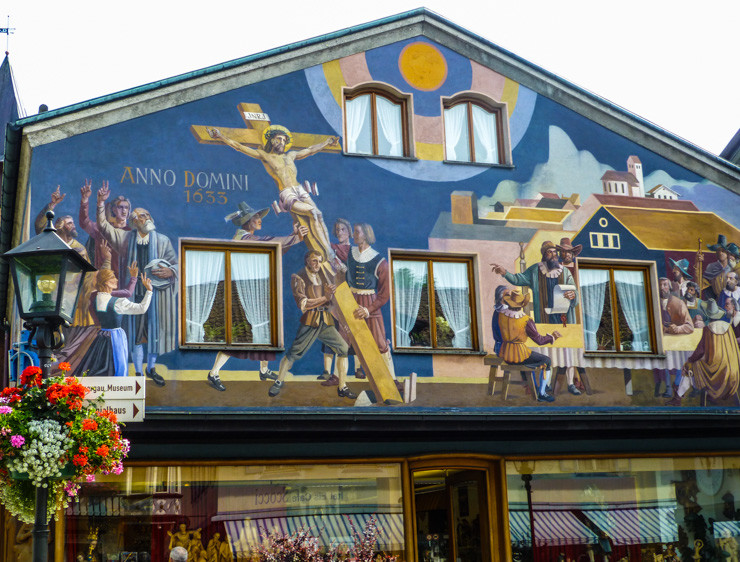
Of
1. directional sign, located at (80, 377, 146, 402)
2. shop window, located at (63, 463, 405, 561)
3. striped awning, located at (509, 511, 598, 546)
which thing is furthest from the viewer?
striped awning, located at (509, 511, 598, 546)

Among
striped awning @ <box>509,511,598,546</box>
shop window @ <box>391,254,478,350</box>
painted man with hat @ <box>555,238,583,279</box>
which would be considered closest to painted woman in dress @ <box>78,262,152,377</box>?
shop window @ <box>391,254,478,350</box>

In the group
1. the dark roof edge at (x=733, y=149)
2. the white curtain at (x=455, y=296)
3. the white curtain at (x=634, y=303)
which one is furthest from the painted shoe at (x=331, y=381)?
the dark roof edge at (x=733, y=149)

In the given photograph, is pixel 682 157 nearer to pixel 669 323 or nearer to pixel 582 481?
pixel 669 323

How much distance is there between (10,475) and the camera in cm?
855

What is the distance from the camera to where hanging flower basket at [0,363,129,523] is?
27.2 ft

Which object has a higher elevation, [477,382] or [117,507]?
[477,382]

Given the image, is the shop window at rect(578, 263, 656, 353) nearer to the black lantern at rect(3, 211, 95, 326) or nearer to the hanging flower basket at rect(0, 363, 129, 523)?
the hanging flower basket at rect(0, 363, 129, 523)

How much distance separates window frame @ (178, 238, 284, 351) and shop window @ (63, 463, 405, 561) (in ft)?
5.44

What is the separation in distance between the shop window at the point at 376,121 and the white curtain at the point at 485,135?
3.81 feet

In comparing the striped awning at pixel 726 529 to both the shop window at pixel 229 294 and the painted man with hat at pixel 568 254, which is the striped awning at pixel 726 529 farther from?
the shop window at pixel 229 294

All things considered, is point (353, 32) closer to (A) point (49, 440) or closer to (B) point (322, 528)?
(B) point (322, 528)

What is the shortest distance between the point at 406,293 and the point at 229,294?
8.63ft

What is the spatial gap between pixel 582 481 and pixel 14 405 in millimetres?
9531

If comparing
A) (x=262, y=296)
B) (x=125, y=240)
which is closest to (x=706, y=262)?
(x=262, y=296)
